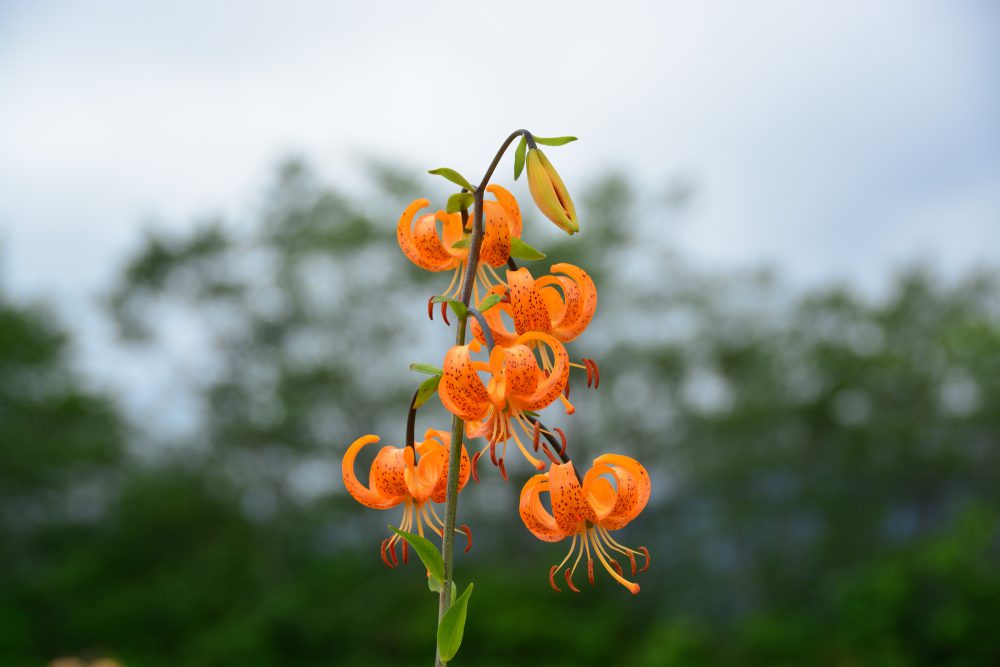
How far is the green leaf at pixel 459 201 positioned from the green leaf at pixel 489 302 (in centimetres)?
10

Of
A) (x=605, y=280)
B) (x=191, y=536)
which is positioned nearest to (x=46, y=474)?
(x=191, y=536)

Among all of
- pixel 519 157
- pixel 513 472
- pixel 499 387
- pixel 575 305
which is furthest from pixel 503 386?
pixel 513 472

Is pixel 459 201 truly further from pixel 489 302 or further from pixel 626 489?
pixel 626 489

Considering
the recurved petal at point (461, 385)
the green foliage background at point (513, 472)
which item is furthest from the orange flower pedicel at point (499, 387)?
the green foliage background at point (513, 472)

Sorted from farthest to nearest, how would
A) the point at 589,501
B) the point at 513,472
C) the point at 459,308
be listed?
the point at 513,472
the point at 589,501
the point at 459,308

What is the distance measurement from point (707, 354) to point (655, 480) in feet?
4.37

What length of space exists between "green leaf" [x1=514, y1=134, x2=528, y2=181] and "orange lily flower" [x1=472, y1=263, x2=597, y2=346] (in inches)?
3.8

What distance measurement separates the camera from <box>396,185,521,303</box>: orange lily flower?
99cm

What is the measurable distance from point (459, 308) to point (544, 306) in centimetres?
11

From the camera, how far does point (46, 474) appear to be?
29.6 feet

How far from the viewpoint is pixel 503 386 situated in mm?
941

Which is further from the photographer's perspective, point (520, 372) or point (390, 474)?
point (390, 474)

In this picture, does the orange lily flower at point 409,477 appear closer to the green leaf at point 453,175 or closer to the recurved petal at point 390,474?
the recurved petal at point 390,474

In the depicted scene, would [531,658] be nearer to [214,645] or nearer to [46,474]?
[214,645]
